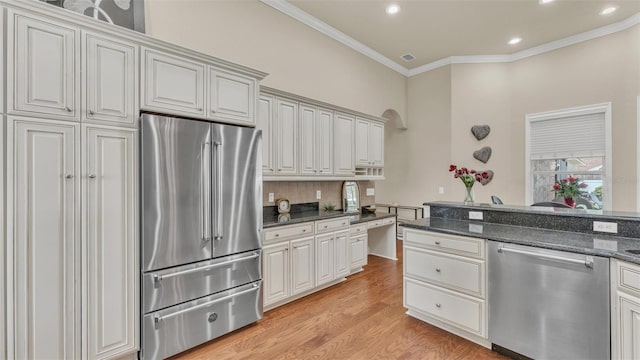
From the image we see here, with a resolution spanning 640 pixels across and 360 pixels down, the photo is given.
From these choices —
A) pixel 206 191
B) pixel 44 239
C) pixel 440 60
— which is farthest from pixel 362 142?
pixel 44 239

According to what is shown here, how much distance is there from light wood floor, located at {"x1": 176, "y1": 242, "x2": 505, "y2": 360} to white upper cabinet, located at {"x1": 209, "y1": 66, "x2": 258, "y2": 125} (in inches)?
75.4

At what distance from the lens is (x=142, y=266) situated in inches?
81.4

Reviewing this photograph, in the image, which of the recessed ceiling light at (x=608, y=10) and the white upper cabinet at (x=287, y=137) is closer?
the white upper cabinet at (x=287, y=137)

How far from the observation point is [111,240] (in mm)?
1970

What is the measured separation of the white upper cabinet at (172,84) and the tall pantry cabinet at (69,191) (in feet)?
0.30

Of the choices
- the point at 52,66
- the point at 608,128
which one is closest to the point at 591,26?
the point at 608,128

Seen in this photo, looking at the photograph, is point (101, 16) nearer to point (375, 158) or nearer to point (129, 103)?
point (129, 103)

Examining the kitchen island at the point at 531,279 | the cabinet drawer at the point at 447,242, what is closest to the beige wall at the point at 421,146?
the kitchen island at the point at 531,279

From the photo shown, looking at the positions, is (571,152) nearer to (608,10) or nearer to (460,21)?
(608,10)

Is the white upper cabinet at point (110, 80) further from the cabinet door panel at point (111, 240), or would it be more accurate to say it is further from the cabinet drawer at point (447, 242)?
the cabinet drawer at point (447, 242)

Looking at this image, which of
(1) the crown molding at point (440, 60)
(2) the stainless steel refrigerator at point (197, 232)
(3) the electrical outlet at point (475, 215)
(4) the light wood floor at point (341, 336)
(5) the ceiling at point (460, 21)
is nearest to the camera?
(2) the stainless steel refrigerator at point (197, 232)

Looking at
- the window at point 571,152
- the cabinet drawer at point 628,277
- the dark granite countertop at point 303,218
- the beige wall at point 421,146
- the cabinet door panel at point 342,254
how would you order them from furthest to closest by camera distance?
the beige wall at point 421,146 → the window at point 571,152 → the cabinet door panel at point 342,254 → the dark granite countertop at point 303,218 → the cabinet drawer at point 628,277

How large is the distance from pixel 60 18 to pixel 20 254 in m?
1.44

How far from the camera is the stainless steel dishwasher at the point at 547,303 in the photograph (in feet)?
5.83
